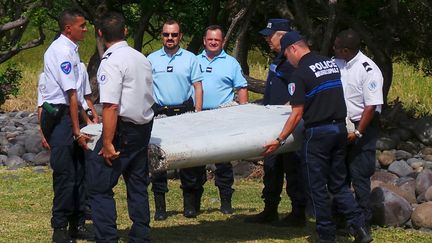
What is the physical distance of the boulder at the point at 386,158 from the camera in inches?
547

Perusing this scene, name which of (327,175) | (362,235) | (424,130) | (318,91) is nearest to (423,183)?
(362,235)

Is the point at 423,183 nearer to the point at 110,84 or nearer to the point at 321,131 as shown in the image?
the point at 321,131

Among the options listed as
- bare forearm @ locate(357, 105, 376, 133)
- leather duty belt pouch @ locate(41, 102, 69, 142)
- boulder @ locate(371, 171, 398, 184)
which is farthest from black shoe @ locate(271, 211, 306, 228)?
boulder @ locate(371, 171, 398, 184)

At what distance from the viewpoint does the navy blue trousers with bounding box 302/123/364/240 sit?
789cm

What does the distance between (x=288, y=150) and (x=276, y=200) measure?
1.08m

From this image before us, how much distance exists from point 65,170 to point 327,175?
1970mm

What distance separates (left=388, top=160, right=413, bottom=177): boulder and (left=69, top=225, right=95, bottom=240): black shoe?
553cm

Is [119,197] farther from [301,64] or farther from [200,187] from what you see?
[301,64]

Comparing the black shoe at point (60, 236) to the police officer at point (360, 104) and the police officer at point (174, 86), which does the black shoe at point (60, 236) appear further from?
the police officer at point (360, 104)

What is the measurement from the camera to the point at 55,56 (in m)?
7.91

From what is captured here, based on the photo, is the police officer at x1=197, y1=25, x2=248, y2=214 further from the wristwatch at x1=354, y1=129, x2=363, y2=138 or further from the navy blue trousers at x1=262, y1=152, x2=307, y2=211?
the wristwatch at x1=354, y1=129, x2=363, y2=138

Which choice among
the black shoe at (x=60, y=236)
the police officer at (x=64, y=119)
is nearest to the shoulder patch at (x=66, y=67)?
the police officer at (x=64, y=119)

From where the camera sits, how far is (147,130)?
7523mm

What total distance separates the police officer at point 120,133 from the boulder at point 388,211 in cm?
231
